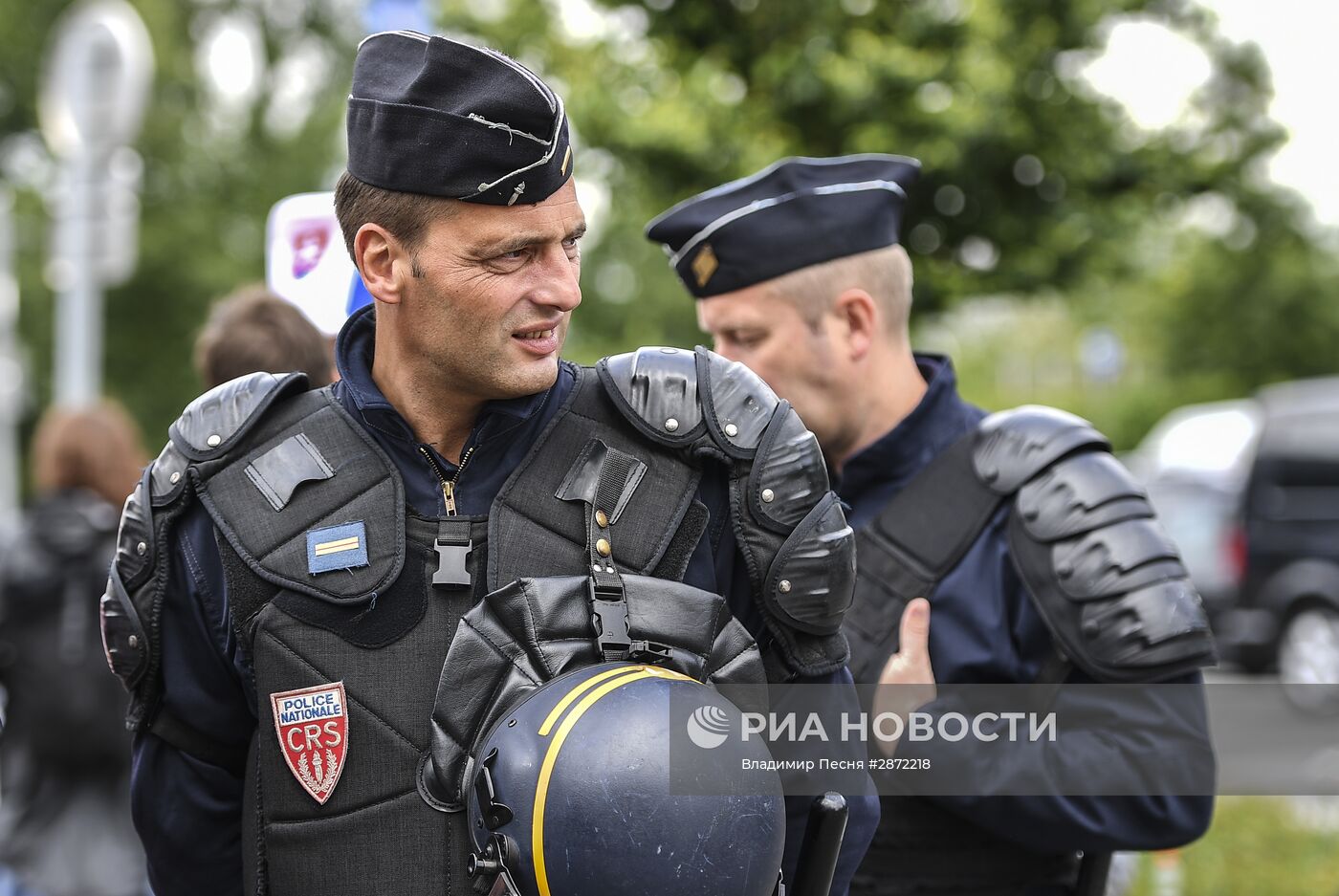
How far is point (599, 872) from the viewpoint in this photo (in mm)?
1786

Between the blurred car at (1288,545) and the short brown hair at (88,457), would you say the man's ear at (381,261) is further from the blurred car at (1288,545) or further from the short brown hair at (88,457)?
the blurred car at (1288,545)

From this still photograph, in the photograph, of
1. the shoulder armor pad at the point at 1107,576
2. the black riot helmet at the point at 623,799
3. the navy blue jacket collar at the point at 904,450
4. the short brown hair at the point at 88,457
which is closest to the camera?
the black riot helmet at the point at 623,799

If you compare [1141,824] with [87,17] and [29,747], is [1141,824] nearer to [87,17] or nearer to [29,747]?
[29,747]

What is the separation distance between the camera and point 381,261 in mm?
2211

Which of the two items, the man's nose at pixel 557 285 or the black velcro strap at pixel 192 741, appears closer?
the man's nose at pixel 557 285

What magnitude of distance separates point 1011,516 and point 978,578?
4.9 inches

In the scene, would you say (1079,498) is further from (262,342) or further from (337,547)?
(262,342)

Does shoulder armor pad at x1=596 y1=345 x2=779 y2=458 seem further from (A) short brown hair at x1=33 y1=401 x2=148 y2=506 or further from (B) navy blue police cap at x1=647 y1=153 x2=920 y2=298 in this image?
(A) short brown hair at x1=33 y1=401 x2=148 y2=506

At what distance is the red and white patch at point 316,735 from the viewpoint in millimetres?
2061

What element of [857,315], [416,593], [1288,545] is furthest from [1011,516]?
[1288,545]

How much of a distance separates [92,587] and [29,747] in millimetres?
508

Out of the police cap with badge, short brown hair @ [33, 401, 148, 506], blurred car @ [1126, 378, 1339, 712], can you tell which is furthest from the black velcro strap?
blurred car @ [1126, 378, 1339, 712]

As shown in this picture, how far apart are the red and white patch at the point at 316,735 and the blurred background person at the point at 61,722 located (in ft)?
9.27

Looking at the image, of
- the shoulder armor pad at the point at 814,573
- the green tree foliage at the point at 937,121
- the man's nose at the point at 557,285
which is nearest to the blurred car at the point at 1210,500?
the green tree foliage at the point at 937,121
